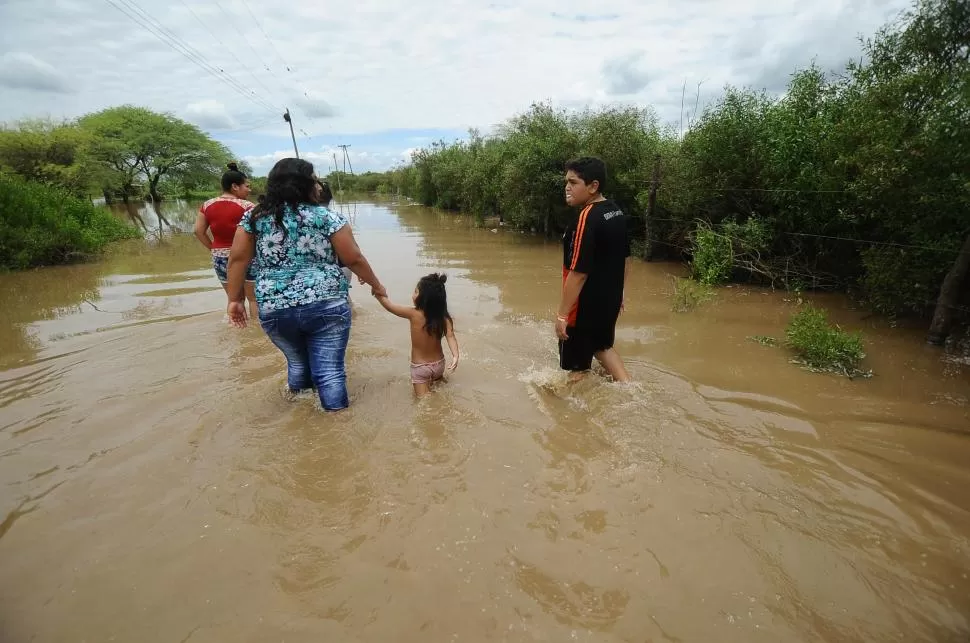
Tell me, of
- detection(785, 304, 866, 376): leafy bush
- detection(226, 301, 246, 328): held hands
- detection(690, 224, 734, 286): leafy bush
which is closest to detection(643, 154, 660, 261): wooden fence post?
detection(690, 224, 734, 286): leafy bush

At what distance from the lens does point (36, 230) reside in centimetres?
1011

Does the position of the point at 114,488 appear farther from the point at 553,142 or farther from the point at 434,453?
the point at 553,142

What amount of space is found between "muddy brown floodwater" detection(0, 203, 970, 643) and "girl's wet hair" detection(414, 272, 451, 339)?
61 centimetres

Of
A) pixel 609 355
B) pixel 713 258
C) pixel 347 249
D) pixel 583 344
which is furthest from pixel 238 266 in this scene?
pixel 713 258

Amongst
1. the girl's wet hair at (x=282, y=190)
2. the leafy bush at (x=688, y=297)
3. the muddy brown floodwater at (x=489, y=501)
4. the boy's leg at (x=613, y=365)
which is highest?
the girl's wet hair at (x=282, y=190)

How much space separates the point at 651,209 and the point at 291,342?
28.0 feet

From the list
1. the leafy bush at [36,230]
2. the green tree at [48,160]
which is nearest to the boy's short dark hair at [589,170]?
the leafy bush at [36,230]

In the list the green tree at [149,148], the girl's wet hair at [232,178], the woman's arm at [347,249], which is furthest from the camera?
the green tree at [149,148]

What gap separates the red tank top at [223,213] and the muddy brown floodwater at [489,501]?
4.24 feet

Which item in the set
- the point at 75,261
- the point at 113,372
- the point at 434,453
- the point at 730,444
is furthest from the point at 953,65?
the point at 75,261

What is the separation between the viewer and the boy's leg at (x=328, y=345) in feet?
10.1

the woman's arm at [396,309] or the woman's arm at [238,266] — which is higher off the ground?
the woman's arm at [238,266]

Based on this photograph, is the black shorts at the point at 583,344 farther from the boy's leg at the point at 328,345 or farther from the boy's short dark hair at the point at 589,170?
the boy's leg at the point at 328,345

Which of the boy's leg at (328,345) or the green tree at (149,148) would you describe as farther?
the green tree at (149,148)
